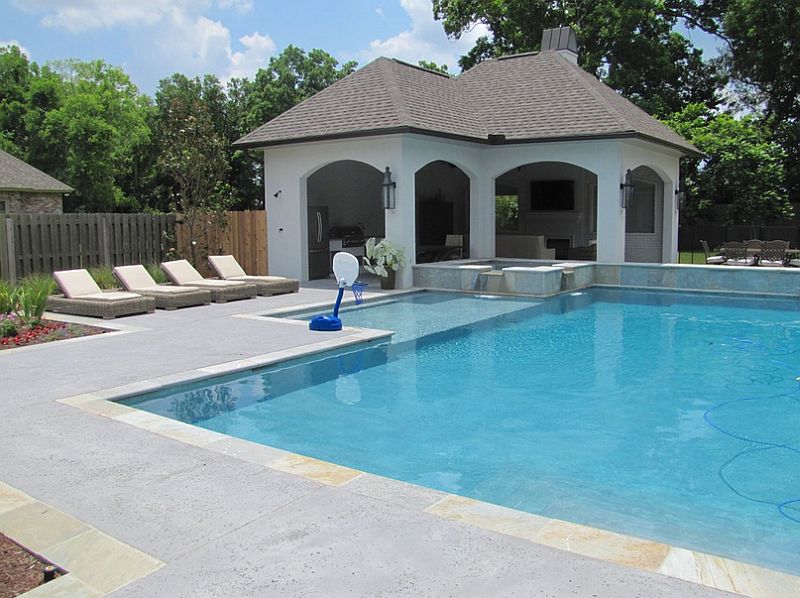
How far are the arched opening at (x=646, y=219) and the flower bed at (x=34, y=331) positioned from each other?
1705 cm

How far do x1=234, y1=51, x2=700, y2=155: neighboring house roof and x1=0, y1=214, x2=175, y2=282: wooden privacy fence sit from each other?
3.33 metres

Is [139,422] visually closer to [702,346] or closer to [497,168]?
[702,346]

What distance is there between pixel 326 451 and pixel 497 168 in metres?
14.6

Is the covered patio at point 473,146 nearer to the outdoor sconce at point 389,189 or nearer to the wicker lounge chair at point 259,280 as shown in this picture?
the outdoor sconce at point 389,189

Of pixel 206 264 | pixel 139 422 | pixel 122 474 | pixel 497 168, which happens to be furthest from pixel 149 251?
pixel 122 474

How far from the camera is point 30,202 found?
1209 inches

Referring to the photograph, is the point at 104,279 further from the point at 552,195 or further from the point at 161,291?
the point at 552,195

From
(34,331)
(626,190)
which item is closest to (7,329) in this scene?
(34,331)

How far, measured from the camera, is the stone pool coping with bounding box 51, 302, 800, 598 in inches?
143

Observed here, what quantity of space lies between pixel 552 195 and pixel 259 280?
13474 mm

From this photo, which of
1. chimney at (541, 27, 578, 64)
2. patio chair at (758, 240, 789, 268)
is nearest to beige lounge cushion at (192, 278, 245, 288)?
patio chair at (758, 240, 789, 268)

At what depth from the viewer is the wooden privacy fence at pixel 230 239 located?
19.2 m

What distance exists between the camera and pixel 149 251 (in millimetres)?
18750

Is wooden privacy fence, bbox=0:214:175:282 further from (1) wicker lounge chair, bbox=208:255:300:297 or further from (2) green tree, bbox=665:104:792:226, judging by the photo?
(2) green tree, bbox=665:104:792:226
